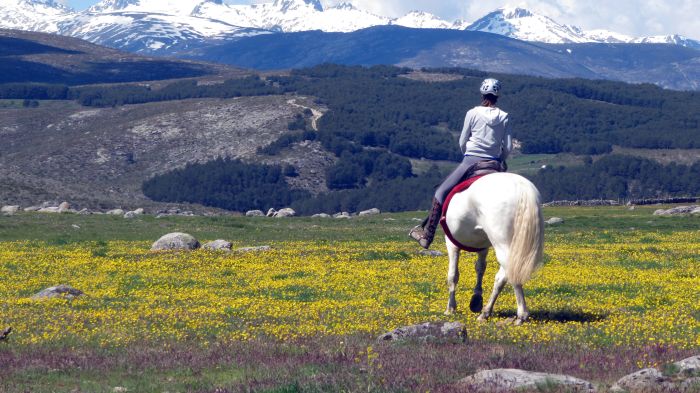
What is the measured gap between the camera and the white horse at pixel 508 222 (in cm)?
1836

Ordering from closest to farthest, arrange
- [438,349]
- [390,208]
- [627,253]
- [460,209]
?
[438,349]
[460,209]
[627,253]
[390,208]

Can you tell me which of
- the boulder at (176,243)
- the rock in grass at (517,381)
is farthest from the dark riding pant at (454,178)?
the boulder at (176,243)

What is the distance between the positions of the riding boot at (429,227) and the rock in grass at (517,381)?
7.86m

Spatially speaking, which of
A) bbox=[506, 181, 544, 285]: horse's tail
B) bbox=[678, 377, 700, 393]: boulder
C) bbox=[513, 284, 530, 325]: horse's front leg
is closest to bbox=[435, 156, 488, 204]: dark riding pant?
bbox=[506, 181, 544, 285]: horse's tail

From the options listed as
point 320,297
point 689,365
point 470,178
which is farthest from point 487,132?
point 689,365

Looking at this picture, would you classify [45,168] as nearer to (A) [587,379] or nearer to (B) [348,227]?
(B) [348,227]

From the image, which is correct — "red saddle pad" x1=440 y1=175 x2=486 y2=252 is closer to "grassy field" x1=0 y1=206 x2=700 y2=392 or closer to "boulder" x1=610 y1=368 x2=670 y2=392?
"grassy field" x1=0 y1=206 x2=700 y2=392

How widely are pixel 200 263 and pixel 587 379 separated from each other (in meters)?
21.0

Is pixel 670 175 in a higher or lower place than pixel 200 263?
lower

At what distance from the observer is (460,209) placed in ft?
64.7

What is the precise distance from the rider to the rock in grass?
7780 mm

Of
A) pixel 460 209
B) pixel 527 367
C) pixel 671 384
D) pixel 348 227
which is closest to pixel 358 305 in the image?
pixel 460 209

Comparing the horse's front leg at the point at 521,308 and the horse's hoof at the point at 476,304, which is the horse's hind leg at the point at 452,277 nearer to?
the horse's hoof at the point at 476,304

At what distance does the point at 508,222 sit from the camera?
61.0 ft
